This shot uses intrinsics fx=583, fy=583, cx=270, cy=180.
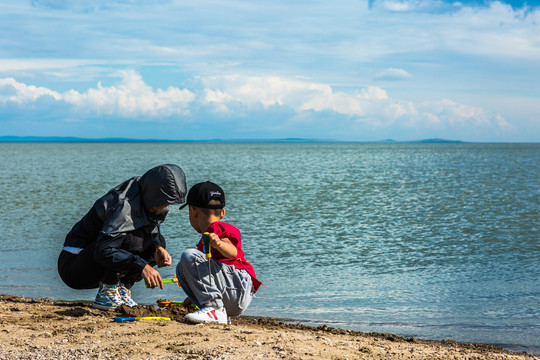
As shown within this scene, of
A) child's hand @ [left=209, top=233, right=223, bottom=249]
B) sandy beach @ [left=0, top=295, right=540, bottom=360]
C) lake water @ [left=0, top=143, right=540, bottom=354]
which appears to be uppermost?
child's hand @ [left=209, top=233, right=223, bottom=249]

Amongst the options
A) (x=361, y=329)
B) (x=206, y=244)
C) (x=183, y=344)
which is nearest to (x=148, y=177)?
(x=206, y=244)

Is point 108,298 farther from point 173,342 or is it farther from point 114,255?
point 173,342

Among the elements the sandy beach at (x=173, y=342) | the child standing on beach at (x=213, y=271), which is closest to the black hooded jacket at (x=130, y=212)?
the child standing on beach at (x=213, y=271)

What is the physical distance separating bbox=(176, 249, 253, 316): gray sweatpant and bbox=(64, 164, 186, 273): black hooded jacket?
390mm

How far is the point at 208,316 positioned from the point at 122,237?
3.18 feet

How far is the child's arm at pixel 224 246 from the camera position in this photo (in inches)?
173

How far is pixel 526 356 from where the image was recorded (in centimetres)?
506

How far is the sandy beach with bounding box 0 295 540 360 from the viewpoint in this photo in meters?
4.05

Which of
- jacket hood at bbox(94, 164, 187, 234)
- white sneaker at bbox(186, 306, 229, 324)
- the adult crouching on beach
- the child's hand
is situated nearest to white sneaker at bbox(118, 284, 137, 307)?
the adult crouching on beach

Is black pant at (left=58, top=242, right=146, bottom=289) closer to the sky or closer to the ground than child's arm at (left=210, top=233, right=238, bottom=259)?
closer to the ground

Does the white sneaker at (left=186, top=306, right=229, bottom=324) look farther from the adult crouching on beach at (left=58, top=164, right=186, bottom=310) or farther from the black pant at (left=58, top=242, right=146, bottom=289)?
the black pant at (left=58, top=242, right=146, bottom=289)

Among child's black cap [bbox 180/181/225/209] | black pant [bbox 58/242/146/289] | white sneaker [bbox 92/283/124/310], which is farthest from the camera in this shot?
white sneaker [bbox 92/283/124/310]

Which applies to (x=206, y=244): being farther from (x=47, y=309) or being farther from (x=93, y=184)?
(x=93, y=184)

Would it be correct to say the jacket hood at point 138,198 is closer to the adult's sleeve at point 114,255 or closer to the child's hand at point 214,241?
the adult's sleeve at point 114,255
